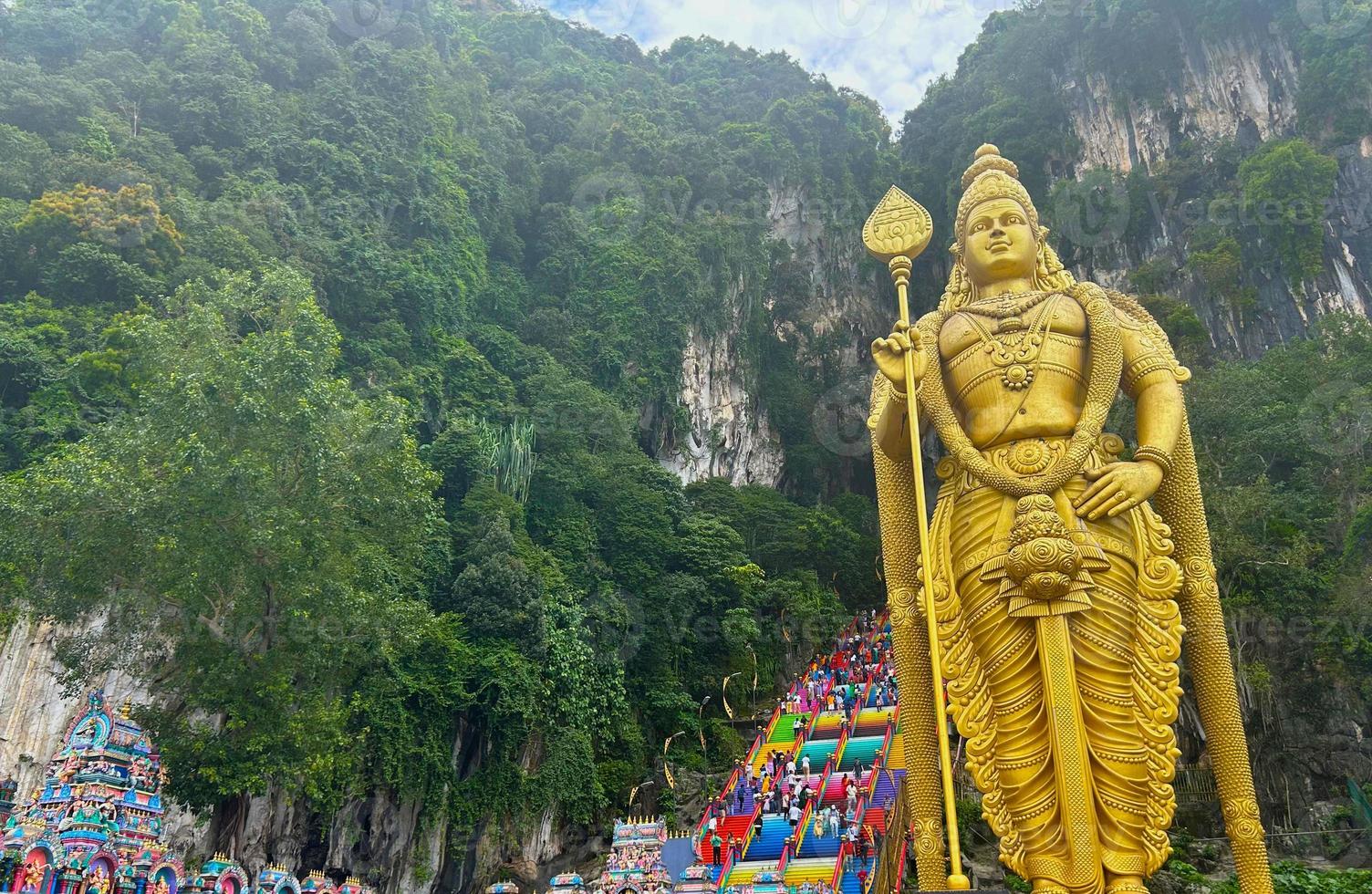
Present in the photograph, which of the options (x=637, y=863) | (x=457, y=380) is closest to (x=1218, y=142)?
(x=457, y=380)

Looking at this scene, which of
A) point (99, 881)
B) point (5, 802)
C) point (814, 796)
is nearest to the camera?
point (99, 881)

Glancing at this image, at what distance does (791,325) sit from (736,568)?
1206cm

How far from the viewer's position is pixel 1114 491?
4.41m

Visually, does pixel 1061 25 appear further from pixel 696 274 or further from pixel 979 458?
pixel 979 458

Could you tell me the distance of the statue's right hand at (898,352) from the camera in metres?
4.63

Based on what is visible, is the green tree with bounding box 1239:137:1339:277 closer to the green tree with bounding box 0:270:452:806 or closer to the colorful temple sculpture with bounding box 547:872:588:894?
the green tree with bounding box 0:270:452:806

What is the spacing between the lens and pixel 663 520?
1767 centimetres

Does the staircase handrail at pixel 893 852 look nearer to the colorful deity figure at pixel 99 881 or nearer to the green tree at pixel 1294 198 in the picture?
the colorful deity figure at pixel 99 881

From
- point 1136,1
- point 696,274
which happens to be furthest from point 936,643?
point 1136,1

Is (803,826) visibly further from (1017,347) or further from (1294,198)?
(1294,198)

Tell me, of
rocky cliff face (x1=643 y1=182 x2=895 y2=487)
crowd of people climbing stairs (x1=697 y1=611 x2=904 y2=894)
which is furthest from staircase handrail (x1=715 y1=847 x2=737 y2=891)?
rocky cliff face (x1=643 y1=182 x2=895 y2=487)

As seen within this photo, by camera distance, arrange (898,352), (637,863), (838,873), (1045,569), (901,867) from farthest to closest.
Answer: (838,873)
(901,867)
(637,863)
(898,352)
(1045,569)

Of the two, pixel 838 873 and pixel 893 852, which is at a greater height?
pixel 893 852

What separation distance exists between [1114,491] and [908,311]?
1196 millimetres
